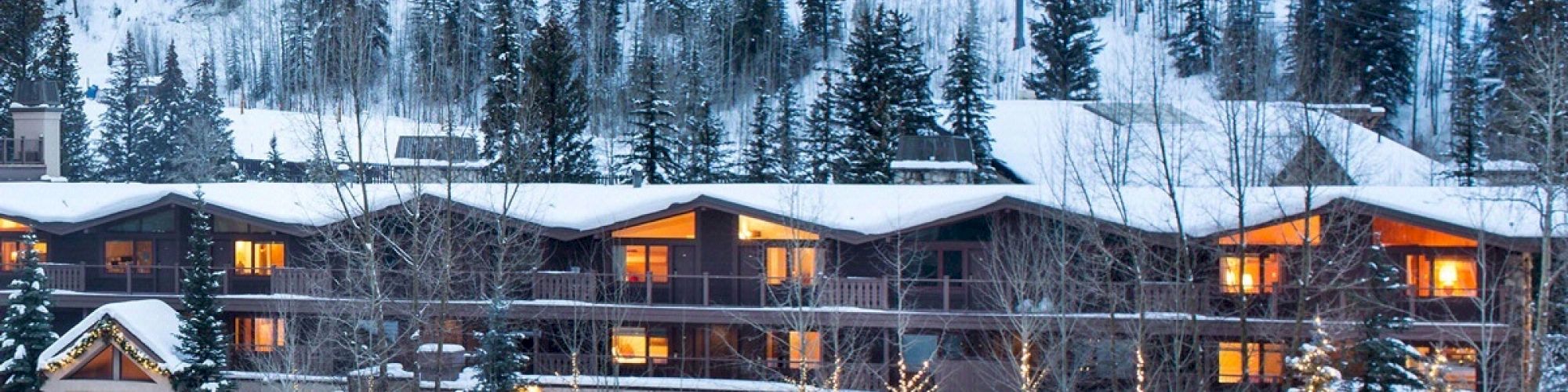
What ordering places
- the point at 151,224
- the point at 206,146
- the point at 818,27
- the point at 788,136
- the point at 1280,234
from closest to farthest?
the point at 1280,234, the point at 151,224, the point at 788,136, the point at 206,146, the point at 818,27

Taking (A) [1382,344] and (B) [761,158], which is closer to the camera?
(A) [1382,344]

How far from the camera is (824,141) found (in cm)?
5144

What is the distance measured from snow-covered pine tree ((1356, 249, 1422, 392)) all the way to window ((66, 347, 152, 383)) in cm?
2256

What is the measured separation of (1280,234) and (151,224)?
23.2 m

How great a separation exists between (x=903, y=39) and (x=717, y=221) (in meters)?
21.0

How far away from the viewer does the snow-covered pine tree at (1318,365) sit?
22.5m

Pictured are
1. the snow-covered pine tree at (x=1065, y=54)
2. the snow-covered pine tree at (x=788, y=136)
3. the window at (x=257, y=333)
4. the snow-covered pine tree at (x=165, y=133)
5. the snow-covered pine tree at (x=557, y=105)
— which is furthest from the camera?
the snow-covered pine tree at (x=165, y=133)

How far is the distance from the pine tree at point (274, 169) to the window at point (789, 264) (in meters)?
29.2

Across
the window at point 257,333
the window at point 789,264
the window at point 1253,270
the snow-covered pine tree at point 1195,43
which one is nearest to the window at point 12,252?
the window at point 257,333

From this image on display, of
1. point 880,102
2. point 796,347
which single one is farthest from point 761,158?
point 796,347

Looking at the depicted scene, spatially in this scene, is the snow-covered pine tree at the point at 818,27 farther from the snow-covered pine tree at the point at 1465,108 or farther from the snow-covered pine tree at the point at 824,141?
the snow-covered pine tree at the point at 1465,108

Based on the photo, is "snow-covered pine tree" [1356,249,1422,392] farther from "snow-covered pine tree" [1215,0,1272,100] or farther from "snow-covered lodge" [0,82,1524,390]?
"snow-covered pine tree" [1215,0,1272,100]

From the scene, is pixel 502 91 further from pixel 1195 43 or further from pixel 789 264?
pixel 1195 43

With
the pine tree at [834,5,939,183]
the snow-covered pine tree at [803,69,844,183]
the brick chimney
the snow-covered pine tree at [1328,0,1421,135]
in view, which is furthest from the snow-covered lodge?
the snow-covered pine tree at [1328,0,1421,135]
